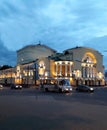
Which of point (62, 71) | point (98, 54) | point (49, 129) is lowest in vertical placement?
point (49, 129)

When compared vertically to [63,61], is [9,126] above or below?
below

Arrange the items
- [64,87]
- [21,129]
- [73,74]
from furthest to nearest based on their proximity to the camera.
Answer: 1. [73,74]
2. [64,87]
3. [21,129]

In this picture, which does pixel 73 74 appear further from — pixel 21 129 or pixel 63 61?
pixel 21 129

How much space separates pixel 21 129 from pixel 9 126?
3.01ft

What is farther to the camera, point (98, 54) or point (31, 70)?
point (98, 54)

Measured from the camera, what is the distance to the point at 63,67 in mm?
112875

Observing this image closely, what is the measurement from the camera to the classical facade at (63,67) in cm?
11144

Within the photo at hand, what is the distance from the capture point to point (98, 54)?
126 m

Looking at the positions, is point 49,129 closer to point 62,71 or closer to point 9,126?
point 9,126

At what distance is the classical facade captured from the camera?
4387 inches

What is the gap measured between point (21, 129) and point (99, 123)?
3432 millimetres

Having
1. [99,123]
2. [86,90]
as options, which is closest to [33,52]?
[86,90]

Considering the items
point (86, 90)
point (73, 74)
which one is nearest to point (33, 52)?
point (73, 74)

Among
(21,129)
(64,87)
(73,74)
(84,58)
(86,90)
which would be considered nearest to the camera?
(21,129)
